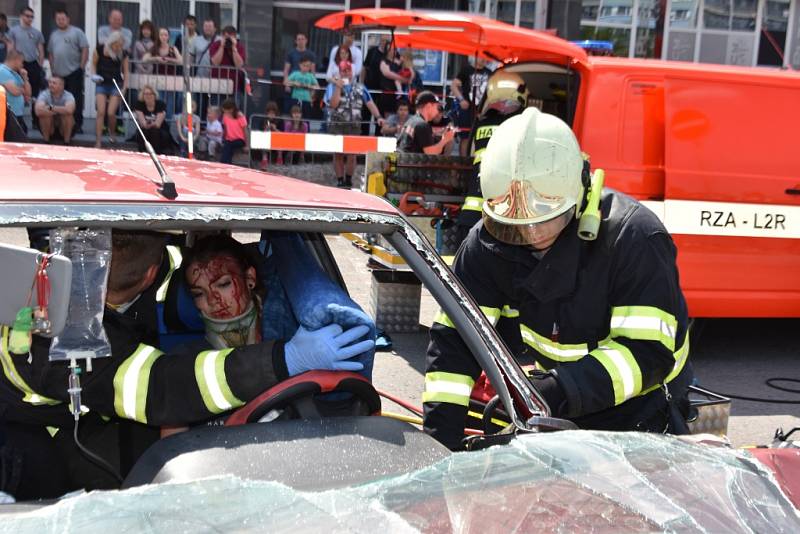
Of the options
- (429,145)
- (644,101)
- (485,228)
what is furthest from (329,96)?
(485,228)

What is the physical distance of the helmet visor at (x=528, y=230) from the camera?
113 inches

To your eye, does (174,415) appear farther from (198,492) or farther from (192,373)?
(198,492)

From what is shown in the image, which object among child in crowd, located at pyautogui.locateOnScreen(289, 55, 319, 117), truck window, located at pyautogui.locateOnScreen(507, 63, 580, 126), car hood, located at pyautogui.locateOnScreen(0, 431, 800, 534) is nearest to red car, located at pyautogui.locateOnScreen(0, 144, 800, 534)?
car hood, located at pyautogui.locateOnScreen(0, 431, 800, 534)

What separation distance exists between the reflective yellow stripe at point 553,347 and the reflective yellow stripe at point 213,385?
1.12 meters

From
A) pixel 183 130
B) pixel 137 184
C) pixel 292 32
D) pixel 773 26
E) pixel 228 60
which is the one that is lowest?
pixel 183 130

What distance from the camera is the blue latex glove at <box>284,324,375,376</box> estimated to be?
2.44 m

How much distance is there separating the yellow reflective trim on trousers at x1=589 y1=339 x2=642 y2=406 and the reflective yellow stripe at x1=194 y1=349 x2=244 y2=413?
1.09m

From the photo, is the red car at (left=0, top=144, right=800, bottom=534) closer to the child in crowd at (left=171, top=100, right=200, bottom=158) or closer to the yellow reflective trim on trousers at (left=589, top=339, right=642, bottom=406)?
the yellow reflective trim on trousers at (left=589, top=339, right=642, bottom=406)

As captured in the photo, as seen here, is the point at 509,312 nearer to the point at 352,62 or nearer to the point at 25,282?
the point at 25,282

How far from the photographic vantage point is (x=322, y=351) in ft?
8.00

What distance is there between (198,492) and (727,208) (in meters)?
5.16

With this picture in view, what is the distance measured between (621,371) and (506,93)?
4.52 meters

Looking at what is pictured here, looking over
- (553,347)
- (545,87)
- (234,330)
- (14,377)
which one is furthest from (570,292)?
(545,87)

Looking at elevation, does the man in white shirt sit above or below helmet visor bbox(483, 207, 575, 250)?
above
